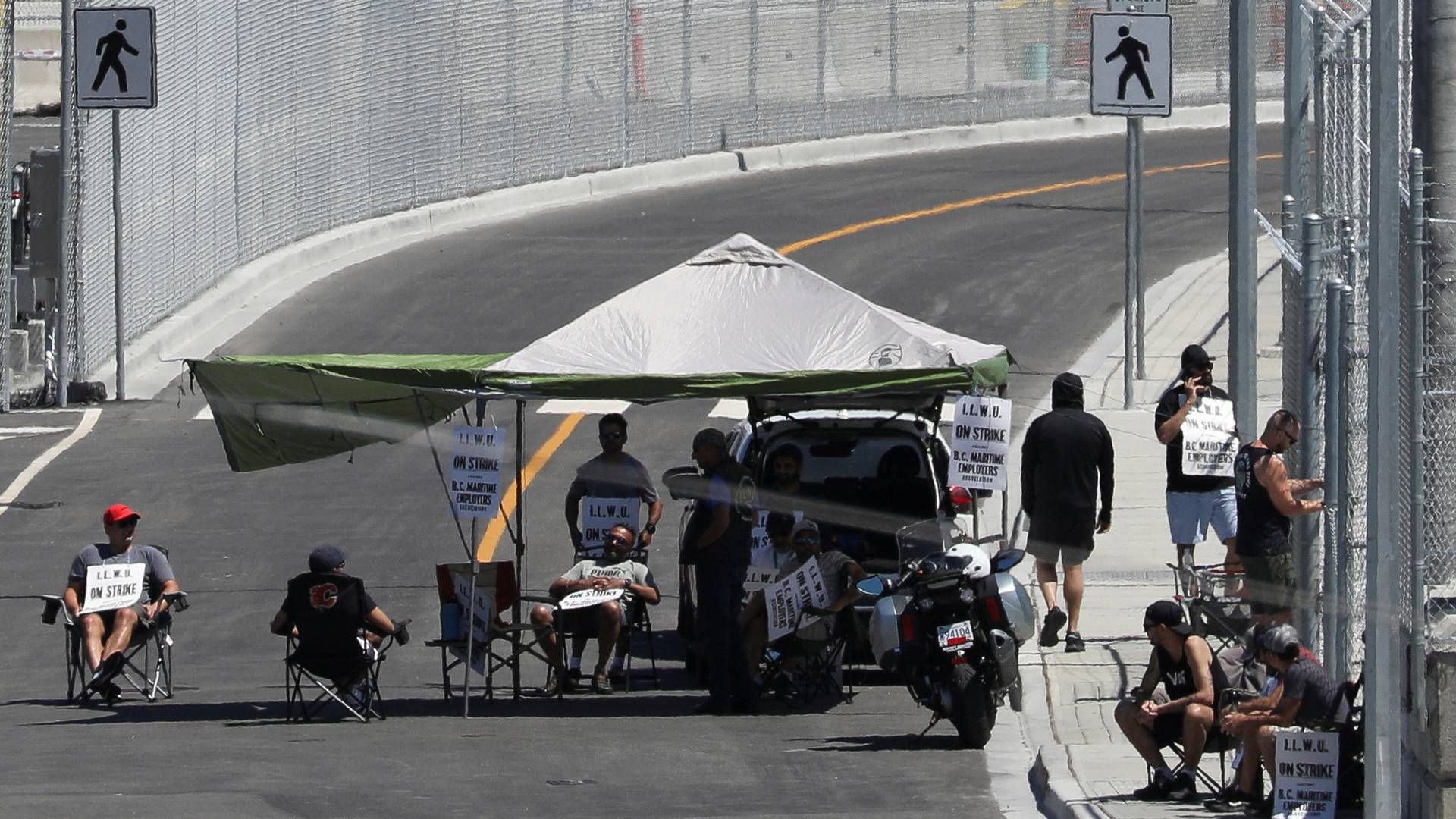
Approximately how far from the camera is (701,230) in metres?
30.2

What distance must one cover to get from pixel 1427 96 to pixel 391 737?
21.7ft

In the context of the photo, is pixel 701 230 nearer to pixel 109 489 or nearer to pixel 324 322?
pixel 324 322

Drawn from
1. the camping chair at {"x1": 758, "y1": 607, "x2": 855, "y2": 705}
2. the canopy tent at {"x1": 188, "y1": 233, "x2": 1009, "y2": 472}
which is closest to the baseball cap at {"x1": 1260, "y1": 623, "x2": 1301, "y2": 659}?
the canopy tent at {"x1": 188, "y1": 233, "x2": 1009, "y2": 472}

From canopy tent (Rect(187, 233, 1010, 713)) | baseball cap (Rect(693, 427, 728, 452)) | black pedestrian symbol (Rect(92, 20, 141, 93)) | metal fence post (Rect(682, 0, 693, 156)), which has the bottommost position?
baseball cap (Rect(693, 427, 728, 452))

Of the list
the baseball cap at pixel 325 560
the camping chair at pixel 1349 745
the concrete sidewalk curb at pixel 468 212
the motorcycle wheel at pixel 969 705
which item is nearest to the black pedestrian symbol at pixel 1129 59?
the motorcycle wheel at pixel 969 705

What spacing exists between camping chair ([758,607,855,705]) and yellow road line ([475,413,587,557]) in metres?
2.90

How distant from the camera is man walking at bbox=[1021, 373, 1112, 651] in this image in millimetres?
14469

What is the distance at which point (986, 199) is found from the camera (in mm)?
32438

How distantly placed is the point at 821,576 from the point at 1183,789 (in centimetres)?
358

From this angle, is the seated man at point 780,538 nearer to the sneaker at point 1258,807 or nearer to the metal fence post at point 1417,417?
the sneaker at point 1258,807

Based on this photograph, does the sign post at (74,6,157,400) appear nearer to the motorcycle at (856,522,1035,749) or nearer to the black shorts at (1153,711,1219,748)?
the motorcycle at (856,522,1035,749)

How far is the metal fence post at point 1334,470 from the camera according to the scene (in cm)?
1116

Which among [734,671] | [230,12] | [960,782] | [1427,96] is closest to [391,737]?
[734,671]

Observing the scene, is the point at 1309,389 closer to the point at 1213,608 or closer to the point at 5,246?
the point at 1213,608
